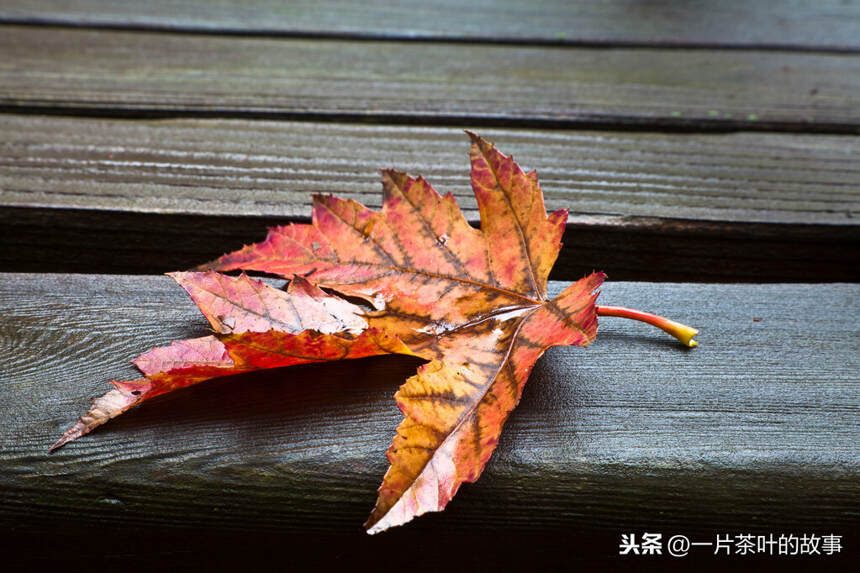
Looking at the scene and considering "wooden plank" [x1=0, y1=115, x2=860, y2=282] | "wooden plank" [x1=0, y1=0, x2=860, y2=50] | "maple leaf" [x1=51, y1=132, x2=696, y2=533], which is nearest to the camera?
"maple leaf" [x1=51, y1=132, x2=696, y2=533]

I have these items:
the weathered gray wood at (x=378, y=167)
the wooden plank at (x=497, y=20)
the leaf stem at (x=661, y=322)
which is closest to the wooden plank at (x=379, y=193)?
the weathered gray wood at (x=378, y=167)

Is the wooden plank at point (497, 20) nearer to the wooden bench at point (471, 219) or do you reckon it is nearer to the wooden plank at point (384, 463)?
the wooden bench at point (471, 219)

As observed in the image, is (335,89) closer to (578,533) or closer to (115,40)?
(115,40)

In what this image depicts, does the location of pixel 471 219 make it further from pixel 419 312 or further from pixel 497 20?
pixel 497 20

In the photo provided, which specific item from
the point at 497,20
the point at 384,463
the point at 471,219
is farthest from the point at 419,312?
the point at 497,20

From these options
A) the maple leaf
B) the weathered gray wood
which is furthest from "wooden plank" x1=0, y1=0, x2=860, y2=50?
the maple leaf

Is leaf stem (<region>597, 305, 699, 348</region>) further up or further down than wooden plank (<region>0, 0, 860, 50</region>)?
further down

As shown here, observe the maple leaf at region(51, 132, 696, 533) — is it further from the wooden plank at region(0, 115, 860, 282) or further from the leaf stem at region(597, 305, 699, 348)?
the wooden plank at region(0, 115, 860, 282)

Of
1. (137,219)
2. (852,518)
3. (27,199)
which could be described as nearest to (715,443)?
(852,518)
